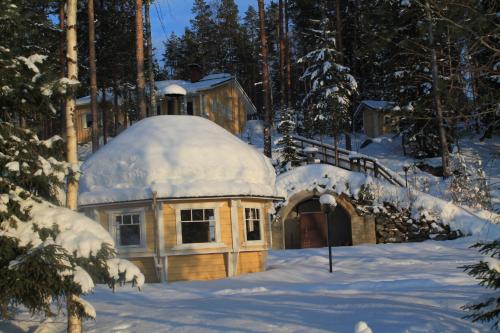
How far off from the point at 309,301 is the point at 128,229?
6914mm

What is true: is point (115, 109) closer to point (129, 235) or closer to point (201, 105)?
point (201, 105)

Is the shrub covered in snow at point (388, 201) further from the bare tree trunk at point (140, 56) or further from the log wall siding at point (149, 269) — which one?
the log wall siding at point (149, 269)

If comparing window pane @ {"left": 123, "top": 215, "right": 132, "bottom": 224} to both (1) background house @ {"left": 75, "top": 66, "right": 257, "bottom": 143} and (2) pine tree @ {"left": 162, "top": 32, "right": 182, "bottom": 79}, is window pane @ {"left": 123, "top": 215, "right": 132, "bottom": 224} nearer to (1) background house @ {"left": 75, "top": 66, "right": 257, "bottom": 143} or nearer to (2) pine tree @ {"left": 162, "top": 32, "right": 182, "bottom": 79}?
(1) background house @ {"left": 75, "top": 66, "right": 257, "bottom": 143}

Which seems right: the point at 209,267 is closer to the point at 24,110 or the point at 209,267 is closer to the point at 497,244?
the point at 24,110

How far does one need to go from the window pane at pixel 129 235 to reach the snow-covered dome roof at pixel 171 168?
0.91 metres

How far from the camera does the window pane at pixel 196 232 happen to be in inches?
637

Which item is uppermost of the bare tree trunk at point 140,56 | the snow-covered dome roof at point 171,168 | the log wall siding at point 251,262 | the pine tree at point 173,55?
the pine tree at point 173,55

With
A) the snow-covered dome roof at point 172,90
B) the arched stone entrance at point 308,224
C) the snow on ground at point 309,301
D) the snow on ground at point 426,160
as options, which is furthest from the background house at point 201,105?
the snow on ground at point 309,301

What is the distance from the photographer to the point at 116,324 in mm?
10094

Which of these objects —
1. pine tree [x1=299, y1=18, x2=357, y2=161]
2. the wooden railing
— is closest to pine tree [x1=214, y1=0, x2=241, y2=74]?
pine tree [x1=299, y1=18, x2=357, y2=161]

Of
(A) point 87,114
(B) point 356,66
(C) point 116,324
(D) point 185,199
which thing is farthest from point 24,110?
(B) point 356,66

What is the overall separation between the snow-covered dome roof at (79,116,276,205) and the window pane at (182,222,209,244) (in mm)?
966

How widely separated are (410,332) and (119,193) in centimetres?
986

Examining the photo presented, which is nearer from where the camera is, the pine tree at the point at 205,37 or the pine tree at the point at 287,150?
the pine tree at the point at 287,150
